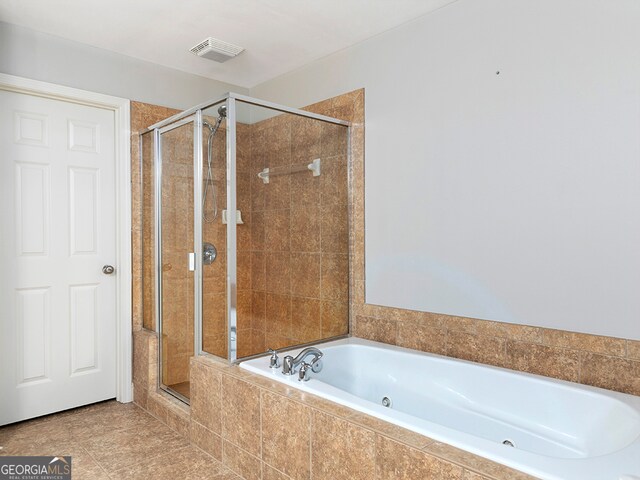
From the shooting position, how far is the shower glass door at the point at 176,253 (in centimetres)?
270

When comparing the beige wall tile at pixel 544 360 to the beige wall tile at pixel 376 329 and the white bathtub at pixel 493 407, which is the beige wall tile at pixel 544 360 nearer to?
the white bathtub at pixel 493 407

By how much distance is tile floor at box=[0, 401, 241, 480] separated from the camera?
2.18m

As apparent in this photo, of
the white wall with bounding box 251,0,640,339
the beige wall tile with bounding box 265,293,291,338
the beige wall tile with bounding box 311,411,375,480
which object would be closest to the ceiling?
the white wall with bounding box 251,0,640,339

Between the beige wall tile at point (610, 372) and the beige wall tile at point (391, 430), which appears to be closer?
the beige wall tile at point (391, 430)

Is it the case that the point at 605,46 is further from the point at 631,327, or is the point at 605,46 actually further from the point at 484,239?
the point at 631,327

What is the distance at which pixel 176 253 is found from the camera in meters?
2.85

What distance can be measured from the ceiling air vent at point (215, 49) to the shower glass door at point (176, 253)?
554 mm

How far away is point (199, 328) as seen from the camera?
2.60 metres

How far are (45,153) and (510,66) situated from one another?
2.75 m

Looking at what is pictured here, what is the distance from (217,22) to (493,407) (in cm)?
256

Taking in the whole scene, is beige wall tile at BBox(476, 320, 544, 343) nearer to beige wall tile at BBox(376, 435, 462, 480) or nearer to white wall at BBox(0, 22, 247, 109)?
beige wall tile at BBox(376, 435, 462, 480)

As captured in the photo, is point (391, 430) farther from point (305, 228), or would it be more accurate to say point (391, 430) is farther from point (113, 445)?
point (113, 445)

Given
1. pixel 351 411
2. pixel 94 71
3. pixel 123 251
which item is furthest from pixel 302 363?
pixel 94 71

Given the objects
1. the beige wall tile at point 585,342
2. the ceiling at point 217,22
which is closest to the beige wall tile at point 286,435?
the beige wall tile at point 585,342
